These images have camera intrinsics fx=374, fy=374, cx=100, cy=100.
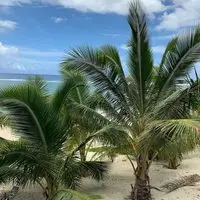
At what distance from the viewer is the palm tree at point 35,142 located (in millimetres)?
6660

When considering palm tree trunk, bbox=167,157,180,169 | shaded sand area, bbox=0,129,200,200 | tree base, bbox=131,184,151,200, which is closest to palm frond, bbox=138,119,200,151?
tree base, bbox=131,184,151,200

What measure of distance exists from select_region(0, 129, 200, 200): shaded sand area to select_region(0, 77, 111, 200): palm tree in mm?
1754

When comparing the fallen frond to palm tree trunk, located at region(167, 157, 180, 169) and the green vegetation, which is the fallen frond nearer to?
the green vegetation

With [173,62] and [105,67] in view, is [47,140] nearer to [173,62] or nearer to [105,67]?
[105,67]

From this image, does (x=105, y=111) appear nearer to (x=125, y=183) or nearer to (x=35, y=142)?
(x=35, y=142)

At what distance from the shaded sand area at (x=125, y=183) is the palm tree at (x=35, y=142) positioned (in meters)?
1.75

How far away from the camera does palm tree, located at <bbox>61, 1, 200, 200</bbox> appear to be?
25.3ft

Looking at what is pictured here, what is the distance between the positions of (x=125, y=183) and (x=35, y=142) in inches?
146

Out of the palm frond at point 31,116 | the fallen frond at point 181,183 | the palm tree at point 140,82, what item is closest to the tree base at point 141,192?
the palm tree at point 140,82

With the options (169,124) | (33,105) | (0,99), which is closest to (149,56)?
(169,124)

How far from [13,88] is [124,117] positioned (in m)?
2.70

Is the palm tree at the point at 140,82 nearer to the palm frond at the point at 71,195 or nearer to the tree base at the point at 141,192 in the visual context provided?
the tree base at the point at 141,192

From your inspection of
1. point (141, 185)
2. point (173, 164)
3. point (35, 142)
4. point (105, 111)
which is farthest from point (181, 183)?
point (35, 142)

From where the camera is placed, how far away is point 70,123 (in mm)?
8328
